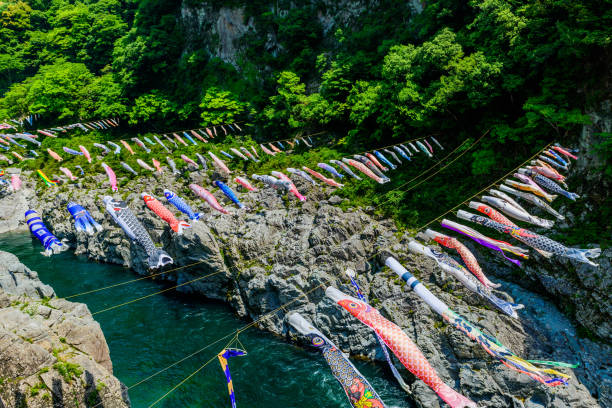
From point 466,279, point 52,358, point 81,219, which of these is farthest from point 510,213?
point 52,358

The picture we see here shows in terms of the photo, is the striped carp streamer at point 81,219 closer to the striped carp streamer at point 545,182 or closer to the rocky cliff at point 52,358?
the rocky cliff at point 52,358

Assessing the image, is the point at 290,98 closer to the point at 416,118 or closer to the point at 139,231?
the point at 416,118

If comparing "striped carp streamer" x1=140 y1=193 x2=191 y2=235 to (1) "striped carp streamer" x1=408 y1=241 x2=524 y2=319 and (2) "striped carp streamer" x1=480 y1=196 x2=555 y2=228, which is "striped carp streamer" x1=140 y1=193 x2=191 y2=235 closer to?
(1) "striped carp streamer" x1=408 y1=241 x2=524 y2=319

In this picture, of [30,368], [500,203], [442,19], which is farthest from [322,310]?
[442,19]

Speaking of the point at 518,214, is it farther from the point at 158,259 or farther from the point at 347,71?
the point at 347,71

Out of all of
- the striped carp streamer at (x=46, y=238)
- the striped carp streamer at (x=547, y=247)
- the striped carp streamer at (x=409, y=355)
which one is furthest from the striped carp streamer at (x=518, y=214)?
the striped carp streamer at (x=46, y=238)

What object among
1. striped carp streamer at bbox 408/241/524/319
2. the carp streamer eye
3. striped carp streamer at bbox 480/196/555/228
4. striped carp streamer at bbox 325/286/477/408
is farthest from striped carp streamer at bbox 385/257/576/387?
striped carp streamer at bbox 480/196/555/228
